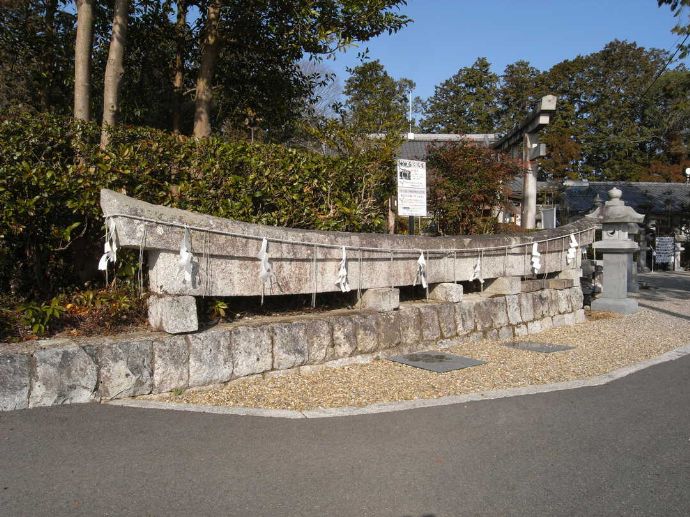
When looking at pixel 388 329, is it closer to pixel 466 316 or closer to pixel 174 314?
pixel 466 316

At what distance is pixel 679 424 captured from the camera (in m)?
4.53

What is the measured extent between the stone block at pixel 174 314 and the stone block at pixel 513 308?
5.21m

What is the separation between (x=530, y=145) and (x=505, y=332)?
17.6 feet

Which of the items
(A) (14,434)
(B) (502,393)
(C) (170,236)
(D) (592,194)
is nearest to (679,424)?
(B) (502,393)

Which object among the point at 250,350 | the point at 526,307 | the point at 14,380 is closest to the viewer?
the point at 14,380

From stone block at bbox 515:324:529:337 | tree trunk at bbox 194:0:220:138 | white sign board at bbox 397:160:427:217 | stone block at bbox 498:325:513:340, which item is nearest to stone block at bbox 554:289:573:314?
stone block at bbox 515:324:529:337

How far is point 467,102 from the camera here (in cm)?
4022

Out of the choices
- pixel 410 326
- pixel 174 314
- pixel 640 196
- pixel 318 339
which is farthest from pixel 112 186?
pixel 640 196

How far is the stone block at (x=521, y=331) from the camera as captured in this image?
28.2 ft

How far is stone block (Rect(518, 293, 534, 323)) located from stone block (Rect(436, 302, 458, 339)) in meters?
1.77

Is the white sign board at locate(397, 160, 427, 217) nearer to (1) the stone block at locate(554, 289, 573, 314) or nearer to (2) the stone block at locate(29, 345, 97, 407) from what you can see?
(1) the stone block at locate(554, 289, 573, 314)

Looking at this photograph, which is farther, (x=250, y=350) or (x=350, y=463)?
(x=250, y=350)

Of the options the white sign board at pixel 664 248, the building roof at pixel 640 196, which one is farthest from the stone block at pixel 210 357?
the white sign board at pixel 664 248

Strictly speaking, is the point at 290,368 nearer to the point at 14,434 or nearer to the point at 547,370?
the point at 14,434
